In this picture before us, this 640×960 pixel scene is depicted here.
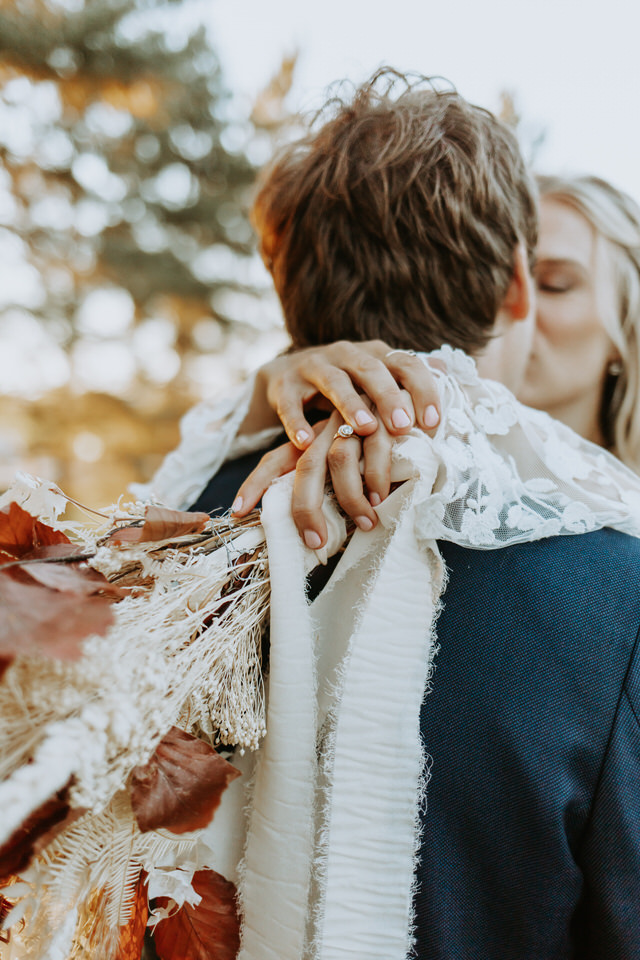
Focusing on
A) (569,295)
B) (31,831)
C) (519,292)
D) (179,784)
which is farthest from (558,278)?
(31,831)

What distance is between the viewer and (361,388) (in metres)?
0.94

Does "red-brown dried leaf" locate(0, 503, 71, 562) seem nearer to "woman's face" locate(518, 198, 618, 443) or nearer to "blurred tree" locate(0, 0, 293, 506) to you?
"woman's face" locate(518, 198, 618, 443)

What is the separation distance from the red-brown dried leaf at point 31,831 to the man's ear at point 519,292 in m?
1.01

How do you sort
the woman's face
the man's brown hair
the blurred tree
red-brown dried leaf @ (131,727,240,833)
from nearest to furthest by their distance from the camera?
red-brown dried leaf @ (131,727,240,833), the man's brown hair, the woman's face, the blurred tree

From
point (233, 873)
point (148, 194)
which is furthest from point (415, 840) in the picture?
point (148, 194)

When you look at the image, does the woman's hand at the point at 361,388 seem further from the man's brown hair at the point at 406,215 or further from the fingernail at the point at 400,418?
the man's brown hair at the point at 406,215

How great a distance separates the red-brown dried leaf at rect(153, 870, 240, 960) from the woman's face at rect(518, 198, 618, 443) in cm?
188

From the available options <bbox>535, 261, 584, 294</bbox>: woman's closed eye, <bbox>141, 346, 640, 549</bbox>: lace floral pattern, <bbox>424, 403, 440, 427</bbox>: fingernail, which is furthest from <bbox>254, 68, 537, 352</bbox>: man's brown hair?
<bbox>535, 261, 584, 294</bbox>: woman's closed eye

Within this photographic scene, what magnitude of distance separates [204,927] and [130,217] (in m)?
8.17

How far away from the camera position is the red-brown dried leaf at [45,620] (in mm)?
504

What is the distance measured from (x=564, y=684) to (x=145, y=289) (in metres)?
7.77

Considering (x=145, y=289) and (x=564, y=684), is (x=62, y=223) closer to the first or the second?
(x=145, y=289)

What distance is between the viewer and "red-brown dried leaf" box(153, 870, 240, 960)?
791 mm

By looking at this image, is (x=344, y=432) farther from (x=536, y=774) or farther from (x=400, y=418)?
(x=536, y=774)
